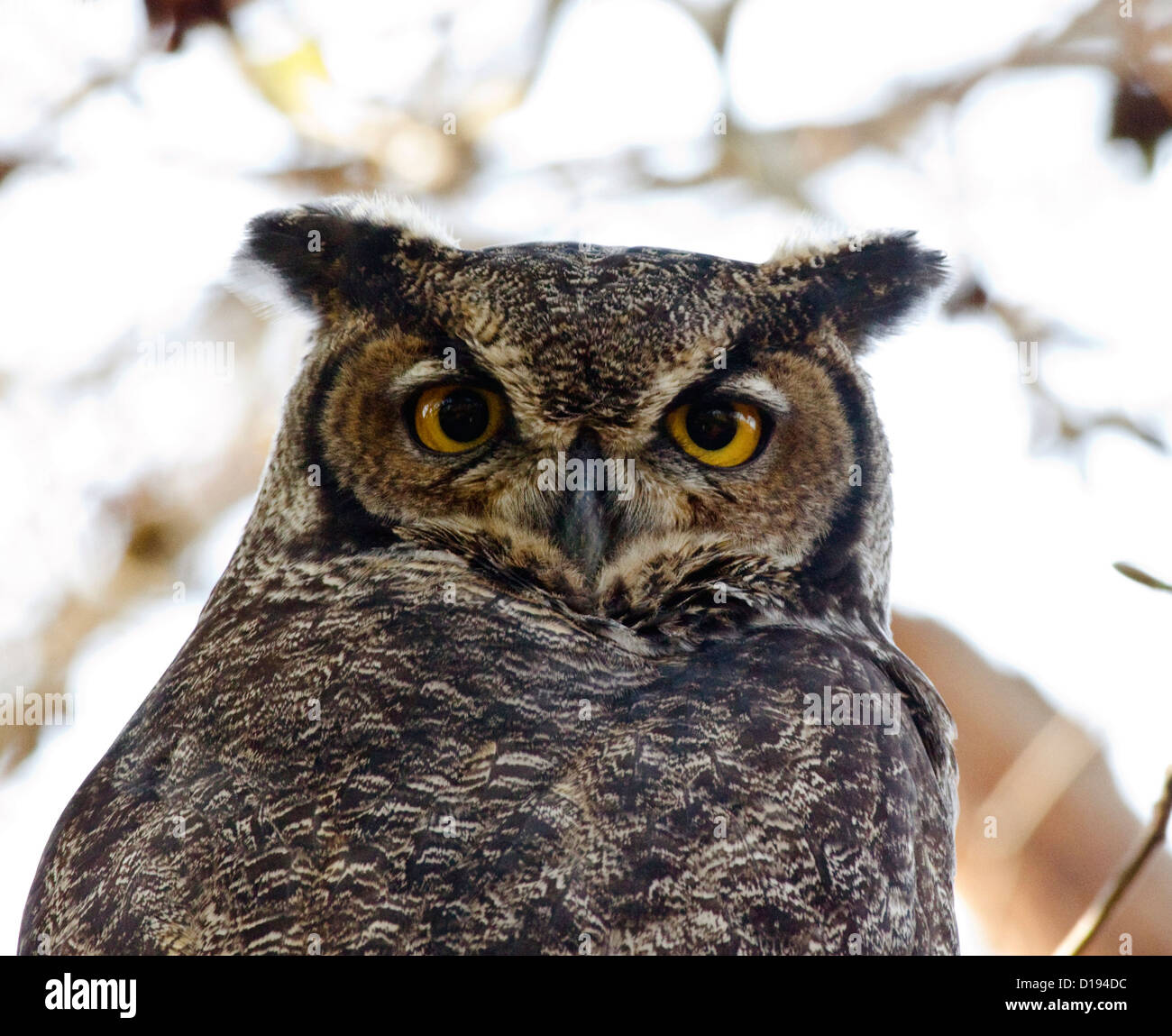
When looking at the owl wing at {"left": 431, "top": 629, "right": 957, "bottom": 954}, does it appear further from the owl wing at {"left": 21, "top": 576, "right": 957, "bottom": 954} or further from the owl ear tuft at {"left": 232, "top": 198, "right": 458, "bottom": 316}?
the owl ear tuft at {"left": 232, "top": 198, "right": 458, "bottom": 316}

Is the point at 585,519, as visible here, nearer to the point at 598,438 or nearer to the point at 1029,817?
the point at 598,438

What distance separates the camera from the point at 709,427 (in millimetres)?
2900

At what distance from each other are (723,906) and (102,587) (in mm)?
6148

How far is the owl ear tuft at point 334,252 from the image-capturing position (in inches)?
124

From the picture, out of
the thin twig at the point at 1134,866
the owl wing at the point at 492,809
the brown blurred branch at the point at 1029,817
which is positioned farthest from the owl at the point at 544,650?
the brown blurred branch at the point at 1029,817

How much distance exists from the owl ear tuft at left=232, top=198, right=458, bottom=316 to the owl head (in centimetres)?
2

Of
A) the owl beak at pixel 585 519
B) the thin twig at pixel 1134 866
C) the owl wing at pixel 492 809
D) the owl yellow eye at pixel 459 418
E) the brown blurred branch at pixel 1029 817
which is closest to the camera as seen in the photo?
the owl wing at pixel 492 809

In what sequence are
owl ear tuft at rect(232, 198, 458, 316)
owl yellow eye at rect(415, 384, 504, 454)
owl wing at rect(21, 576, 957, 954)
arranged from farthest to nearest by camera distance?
owl ear tuft at rect(232, 198, 458, 316) < owl yellow eye at rect(415, 384, 504, 454) < owl wing at rect(21, 576, 957, 954)

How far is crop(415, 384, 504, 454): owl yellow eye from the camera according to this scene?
9.27 ft

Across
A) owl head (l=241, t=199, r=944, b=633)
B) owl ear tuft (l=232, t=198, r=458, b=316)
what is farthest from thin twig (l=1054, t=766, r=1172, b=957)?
owl ear tuft (l=232, t=198, r=458, b=316)

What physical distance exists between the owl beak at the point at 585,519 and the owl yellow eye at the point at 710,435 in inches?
8.2

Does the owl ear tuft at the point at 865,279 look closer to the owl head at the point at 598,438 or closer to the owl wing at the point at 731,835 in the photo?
the owl head at the point at 598,438
